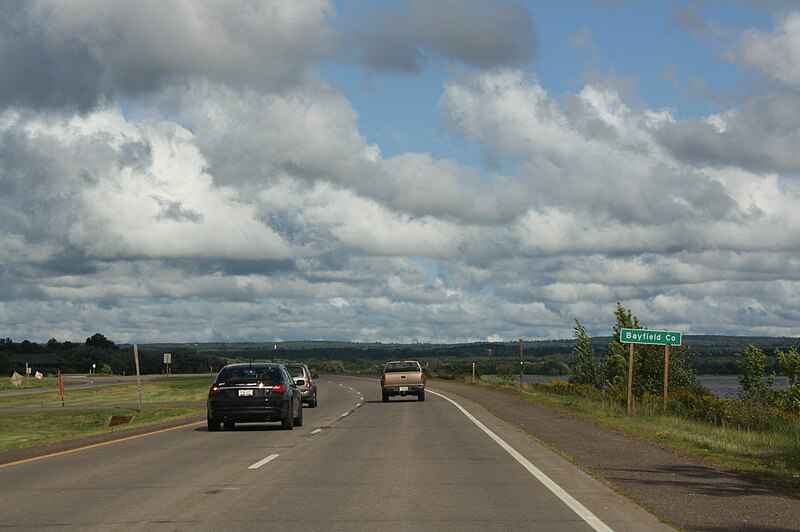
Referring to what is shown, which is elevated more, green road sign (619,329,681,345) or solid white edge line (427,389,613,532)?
green road sign (619,329,681,345)

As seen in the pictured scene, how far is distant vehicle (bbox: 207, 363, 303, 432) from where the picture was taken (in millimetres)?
23266

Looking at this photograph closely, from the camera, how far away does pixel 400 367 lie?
42.8 metres

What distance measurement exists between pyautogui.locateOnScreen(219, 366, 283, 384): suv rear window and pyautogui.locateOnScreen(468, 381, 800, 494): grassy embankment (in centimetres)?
863

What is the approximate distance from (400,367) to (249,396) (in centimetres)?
1997

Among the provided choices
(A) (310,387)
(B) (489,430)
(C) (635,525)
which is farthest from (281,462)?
(A) (310,387)

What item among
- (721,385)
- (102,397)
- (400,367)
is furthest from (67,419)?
(721,385)

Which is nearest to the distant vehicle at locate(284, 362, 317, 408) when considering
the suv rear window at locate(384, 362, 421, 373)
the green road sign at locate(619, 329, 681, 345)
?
the suv rear window at locate(384, 362, 421, 373)

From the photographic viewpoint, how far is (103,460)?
1669 centimetres

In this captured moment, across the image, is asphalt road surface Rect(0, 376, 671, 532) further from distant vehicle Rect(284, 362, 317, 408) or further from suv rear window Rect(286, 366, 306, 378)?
suv rear window Rect(286, 366, 306, 378)

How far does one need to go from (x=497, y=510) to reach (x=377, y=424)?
16120 mm

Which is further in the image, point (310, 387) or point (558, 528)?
point (310, 387)

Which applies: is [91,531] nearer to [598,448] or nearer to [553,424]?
[598,448]

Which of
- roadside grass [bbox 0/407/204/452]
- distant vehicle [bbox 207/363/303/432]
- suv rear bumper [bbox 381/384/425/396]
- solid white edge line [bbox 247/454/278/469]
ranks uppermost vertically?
distant vehicle [bbox 207/363/303/432]

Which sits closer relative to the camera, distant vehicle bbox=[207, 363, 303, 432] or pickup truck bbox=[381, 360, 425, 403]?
distant vehicle bbox=[207, 363, 303, 432]
